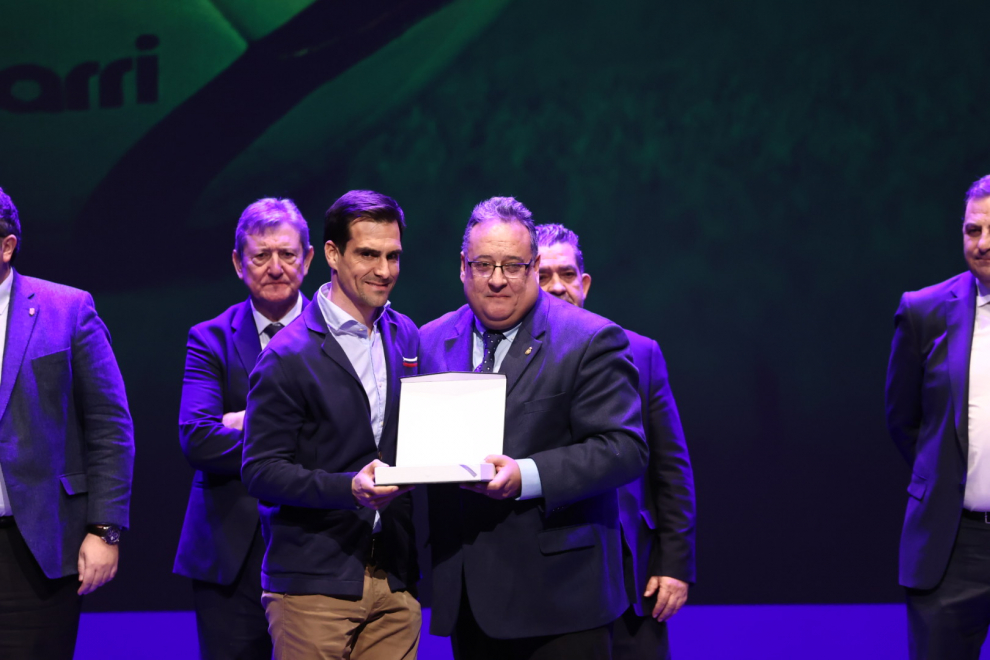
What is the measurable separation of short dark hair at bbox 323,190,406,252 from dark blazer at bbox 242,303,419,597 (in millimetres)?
221

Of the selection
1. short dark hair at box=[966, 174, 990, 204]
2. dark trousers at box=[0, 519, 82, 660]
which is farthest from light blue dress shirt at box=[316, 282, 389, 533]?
short dark hair at box=[966, 174, 990, 204]

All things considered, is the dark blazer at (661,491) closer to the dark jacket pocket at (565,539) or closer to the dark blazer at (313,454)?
the dark jacket pocket at (565,539)

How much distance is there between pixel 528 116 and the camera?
476 cm

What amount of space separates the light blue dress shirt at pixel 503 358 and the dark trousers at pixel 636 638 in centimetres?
97

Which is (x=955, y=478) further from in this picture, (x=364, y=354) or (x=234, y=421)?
(x=234, y=421)

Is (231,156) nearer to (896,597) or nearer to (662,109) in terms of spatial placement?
(662,109)

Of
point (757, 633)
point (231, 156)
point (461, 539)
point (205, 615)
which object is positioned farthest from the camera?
point (231, 156)

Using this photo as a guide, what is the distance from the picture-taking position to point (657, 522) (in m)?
2.70

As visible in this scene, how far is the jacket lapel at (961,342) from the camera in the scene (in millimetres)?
2648

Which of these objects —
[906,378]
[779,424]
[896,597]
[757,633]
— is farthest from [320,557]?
[896,597]

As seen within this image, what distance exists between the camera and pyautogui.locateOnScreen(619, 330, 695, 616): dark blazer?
8.66 feet

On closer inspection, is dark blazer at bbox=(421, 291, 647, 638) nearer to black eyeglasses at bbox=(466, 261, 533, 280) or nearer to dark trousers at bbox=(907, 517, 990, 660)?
black eyeglasses at bbox=(466, 261, 533, 280)

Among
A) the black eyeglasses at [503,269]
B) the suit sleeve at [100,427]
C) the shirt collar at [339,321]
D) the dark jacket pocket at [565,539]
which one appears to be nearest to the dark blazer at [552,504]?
the dark jacket pocket at [565,539]

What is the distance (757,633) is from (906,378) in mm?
1956
